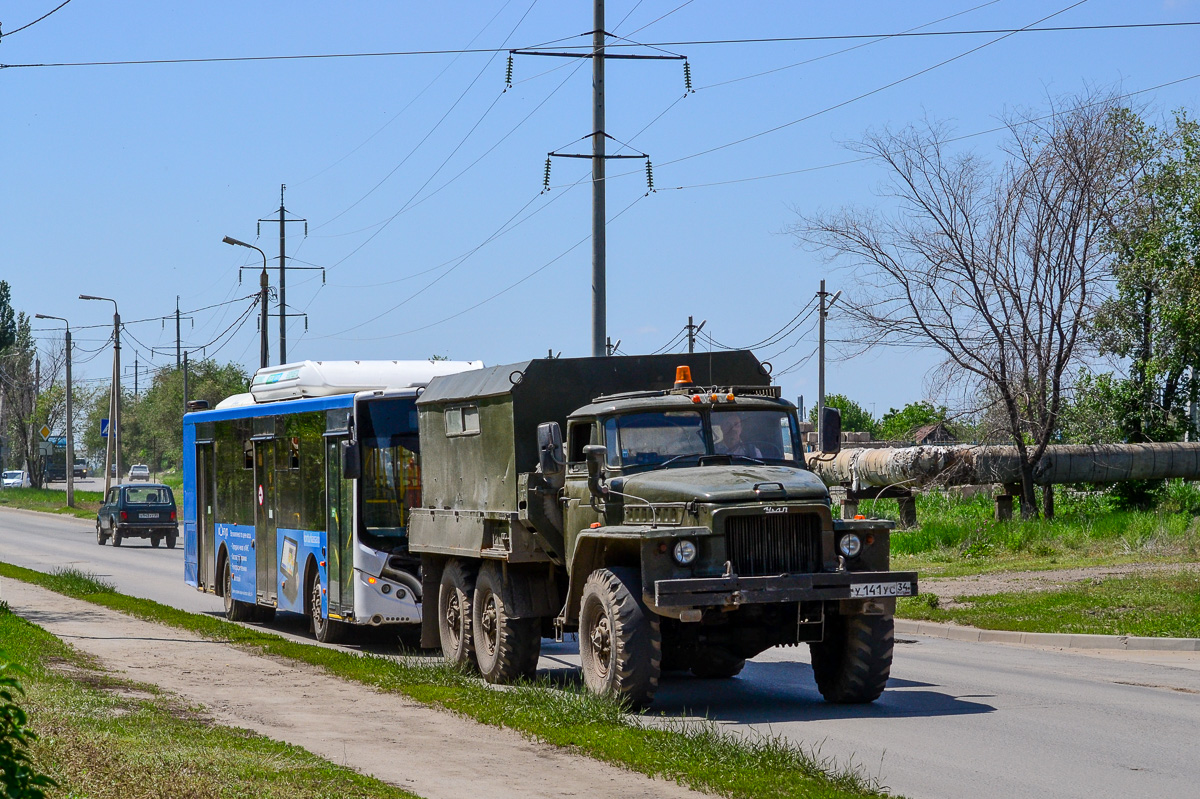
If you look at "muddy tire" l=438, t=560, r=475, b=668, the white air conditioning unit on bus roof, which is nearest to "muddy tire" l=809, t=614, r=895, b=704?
"muddy tire" l=438, t=560, r=475, b=668

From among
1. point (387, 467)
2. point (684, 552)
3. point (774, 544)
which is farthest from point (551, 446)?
point (387, 467)

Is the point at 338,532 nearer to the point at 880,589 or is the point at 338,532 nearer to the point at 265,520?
the point at 265,520

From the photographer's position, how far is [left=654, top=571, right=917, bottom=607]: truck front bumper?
10594 millimetres

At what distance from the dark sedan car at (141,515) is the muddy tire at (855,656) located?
34765 millimetres

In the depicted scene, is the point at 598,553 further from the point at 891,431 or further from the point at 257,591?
the point at 891,431

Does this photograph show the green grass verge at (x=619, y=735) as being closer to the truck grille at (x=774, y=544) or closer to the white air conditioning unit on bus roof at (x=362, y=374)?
the truck grille at (x=774, y=544)

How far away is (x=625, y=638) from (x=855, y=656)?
2024mm

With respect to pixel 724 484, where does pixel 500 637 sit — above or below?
below

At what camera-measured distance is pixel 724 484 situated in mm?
11188

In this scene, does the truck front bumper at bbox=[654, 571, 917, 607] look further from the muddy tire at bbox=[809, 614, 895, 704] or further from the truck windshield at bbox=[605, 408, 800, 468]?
the truck windshield at bbox=[605, 408, 800, 468]

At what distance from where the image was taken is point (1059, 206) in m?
29.1

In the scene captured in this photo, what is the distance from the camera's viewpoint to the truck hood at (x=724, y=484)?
1102 centimetres

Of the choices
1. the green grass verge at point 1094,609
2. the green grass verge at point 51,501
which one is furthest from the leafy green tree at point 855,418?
the green grass verge at point 1094,609

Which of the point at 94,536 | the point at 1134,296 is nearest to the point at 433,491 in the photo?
the point at 1134,296
